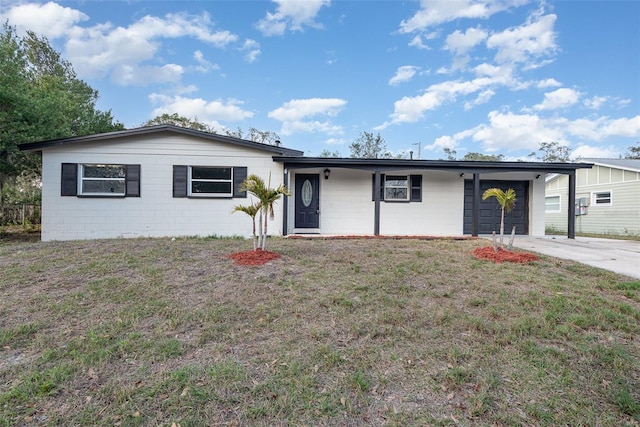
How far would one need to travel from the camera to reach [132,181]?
9219 mm

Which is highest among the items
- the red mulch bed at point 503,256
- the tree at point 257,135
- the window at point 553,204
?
the tree at point 257,135

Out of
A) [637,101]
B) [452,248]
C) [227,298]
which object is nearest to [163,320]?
[227,298]

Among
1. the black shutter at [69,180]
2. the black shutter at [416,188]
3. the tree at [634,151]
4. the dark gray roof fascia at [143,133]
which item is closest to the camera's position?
the dark gray roof fascia at [143,133]

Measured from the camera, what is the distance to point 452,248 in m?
7.30

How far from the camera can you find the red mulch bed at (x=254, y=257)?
551cm

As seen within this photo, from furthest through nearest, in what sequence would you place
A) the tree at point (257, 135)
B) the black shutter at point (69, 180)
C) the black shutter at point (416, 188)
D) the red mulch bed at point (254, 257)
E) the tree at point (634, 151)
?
the tree at point (634, 151) < the tree at point (257, 135) < the black shutter at point (416, 188) < the black shutter at point (69, 180) < the red mulch bed at point (254, 257)

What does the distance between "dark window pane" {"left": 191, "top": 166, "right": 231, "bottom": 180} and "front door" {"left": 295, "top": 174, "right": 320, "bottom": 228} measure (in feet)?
8.09

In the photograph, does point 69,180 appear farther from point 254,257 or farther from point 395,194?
point 395,194

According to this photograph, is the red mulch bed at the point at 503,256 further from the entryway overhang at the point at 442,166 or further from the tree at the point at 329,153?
the tree at the point at 329,153

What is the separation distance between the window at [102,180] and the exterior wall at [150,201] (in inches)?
6.1

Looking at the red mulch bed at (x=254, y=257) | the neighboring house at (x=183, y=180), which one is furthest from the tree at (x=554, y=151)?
the red mulch bed at (x=254, y=257)

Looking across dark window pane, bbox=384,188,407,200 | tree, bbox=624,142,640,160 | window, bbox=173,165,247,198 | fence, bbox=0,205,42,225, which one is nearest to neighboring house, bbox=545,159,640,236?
dark window pane, bbox=384,188,407,200

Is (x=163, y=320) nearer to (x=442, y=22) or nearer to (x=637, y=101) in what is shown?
(x=442, y=22)

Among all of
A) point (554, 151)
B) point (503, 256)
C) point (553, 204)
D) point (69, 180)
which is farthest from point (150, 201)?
point (554, 151)
